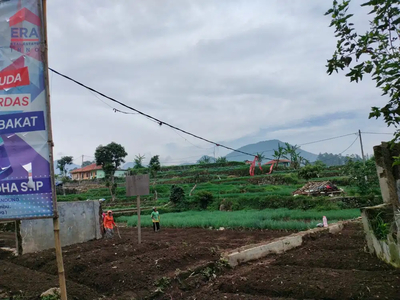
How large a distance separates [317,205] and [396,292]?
60.0 ft

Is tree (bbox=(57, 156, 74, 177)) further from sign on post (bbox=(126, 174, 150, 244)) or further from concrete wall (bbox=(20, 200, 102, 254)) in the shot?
sign on post (bbox=(126, 174, 150, 244))

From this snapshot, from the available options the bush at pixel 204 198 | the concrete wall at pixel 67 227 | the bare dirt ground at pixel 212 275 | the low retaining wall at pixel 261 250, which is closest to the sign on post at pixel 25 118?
the bare dirt ground at pixel 212 275

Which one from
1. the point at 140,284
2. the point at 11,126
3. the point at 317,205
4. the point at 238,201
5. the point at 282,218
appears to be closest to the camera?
the point at 11,126

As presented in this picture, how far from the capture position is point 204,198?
29375 mm

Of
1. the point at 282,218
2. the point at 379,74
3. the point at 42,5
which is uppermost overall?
the point at 42,5

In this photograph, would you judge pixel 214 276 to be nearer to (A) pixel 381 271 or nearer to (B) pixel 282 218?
(A) pixel 381 271

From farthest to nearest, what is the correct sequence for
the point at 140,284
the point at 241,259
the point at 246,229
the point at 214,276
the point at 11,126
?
1. the point at 246,229
2. the point at 241,259
3. the point at 214,276
4. the point at 140,284
5. the point at 11,126

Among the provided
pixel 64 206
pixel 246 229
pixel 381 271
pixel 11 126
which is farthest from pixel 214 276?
pixel 246 229

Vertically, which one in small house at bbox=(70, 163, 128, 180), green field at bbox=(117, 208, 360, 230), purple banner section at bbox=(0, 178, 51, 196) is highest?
small house at bbox=(70, 163, 128, 180)

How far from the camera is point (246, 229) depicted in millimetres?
15680

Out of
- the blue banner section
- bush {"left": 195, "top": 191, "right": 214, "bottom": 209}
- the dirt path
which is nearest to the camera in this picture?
the blue banner section

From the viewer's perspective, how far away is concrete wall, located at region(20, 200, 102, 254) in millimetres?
10500

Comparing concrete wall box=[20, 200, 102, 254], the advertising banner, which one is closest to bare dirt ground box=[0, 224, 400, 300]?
concrete wall box=[20, 200, 102, 254]

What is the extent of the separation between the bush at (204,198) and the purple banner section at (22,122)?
25883mm
